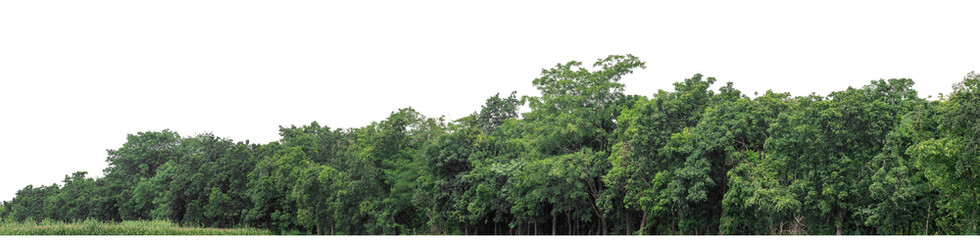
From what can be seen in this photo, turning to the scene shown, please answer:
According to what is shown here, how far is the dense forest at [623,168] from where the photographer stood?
28.5 metres

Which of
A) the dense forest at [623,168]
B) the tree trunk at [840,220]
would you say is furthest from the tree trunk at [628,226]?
the tree trunk at [840,220]

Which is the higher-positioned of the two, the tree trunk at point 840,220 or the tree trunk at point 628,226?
the tree trunk at point 840,220

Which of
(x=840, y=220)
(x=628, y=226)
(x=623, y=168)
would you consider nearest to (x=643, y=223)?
(x=628, y=226)

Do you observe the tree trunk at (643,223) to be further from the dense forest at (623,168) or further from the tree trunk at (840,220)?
the tree trunk at (840,220)

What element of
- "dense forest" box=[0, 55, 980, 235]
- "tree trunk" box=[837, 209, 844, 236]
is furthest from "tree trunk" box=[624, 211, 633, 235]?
→ "tree trunk" box=[837, 209, 844, 236]

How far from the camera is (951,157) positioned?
2462cm

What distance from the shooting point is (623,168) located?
121 feet

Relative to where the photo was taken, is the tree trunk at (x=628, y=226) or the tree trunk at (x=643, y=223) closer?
the tree trunk at (x=643, y=223)

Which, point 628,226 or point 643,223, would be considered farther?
point 628,226

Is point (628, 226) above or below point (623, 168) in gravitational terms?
below

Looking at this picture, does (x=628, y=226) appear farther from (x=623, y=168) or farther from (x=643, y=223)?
(x=623, y=168)

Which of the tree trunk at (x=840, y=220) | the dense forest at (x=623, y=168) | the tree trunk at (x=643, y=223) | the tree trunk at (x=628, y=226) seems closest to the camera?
the dense forest at (x=623, y=168)

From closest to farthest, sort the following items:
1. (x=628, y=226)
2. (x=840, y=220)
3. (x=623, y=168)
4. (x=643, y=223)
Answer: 1. (x=840, y=220)
2. (x=623, y=168)
3. (x=643, y=223)
4. (x=628, y=226)

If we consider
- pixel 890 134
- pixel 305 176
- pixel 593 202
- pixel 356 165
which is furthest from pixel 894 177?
pixel 305 176
